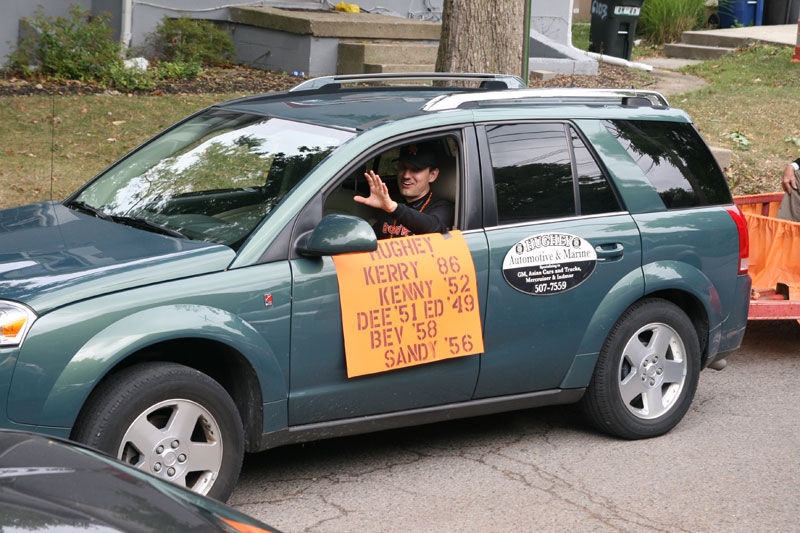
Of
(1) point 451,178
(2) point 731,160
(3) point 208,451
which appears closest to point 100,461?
(3) point 208,451

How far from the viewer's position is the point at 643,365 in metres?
5.77

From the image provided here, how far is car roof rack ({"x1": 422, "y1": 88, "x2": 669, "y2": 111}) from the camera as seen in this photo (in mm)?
5312

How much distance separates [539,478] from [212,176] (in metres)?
2.20

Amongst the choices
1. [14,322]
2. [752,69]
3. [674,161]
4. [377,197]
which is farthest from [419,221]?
[752,69]

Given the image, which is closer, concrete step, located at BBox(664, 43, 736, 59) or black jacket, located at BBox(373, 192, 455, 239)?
black jacket, located at BBox(373, 192, 455, 239)

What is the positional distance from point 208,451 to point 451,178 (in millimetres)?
1862

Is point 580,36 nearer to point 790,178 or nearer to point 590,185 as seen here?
point 790,178

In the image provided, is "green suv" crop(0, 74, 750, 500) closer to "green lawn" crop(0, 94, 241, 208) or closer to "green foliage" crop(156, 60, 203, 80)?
"green lawn" crop(0, 94, 241, 208)

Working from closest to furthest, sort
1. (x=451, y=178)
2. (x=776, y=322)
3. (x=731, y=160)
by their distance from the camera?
(x=451, y=178) < (x=776, y=322) < (x=731, y=160)

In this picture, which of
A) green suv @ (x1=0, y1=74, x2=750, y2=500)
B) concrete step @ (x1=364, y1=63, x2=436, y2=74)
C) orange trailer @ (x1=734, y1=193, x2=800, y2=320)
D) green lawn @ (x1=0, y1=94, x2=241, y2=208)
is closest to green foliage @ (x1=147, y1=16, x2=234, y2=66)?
green lawn @ (x1=0, y1=94, x2=241, y2=208)

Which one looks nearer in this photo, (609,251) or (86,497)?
(86,497)

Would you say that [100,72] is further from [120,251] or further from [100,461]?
[100,461]

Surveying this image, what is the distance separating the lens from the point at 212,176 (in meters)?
5.35

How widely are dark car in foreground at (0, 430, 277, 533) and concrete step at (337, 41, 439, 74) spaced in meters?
11.8
